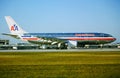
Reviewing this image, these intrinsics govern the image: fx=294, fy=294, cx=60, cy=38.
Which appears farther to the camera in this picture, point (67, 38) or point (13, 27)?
point (13, 27)

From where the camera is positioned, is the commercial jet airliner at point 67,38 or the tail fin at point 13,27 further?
the tail fin at point 13,27

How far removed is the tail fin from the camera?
94062mm

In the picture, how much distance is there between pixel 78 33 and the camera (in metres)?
87.2

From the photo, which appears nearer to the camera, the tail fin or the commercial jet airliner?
the commercial jet airliner

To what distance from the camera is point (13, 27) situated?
9525cm

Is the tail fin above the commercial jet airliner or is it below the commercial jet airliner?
above

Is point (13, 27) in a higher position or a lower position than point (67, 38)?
higher

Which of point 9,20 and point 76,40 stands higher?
point 9,20

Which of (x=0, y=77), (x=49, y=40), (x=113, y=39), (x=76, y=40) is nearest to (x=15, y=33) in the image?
(x=49, y=40)

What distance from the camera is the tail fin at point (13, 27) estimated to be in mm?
94062

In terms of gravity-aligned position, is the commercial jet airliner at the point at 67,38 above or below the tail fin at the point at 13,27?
below

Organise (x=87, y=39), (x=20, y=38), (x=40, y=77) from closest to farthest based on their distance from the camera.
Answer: (x=40, y=77) → (x=87, y=39) → (x=20, y=38)

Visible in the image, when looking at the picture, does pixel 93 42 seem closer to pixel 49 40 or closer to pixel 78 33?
pixel 78 33

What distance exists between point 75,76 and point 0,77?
496 centimetres
